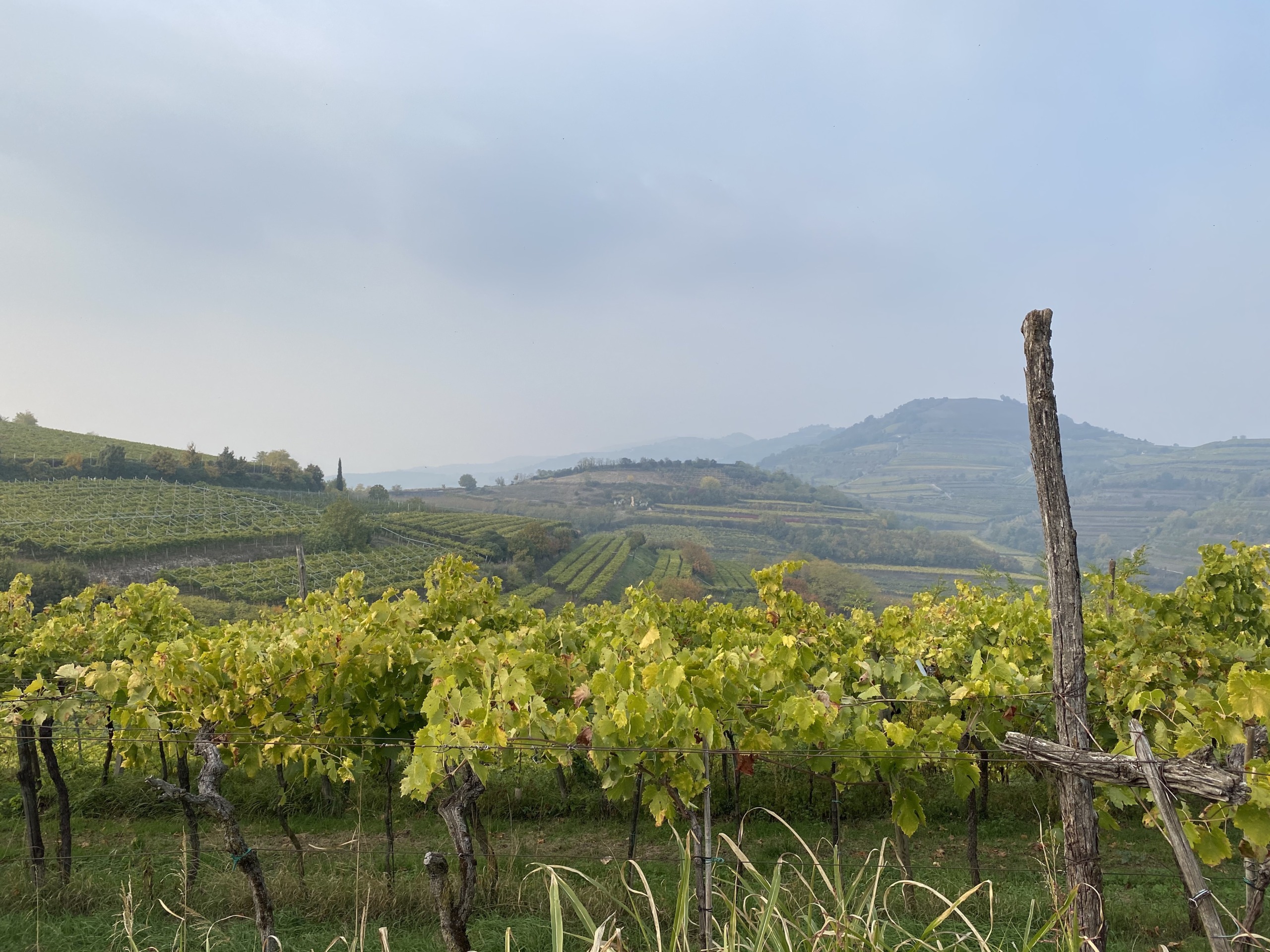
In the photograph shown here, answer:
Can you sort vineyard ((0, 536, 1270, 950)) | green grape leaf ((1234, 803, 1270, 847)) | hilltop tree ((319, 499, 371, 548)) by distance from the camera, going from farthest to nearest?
hilltop tree ((319, 499, 371, 548)) < vineyard ((0, 536, 1270, 950)) < green grape leaf ((1234, 803, 1270, 847))

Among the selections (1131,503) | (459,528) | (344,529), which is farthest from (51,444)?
(1131,503)

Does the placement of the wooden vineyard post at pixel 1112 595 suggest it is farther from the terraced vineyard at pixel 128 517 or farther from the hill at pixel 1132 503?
the hill at pixel 1132 503

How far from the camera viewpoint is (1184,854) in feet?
7.99

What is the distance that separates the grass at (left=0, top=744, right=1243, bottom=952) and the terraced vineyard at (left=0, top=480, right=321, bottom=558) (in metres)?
37.0

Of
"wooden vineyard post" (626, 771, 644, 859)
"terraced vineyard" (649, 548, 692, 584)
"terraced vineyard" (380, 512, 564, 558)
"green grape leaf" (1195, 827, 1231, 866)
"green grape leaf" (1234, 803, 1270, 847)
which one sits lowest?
"terraced vineyard" (649, 548, 692, 584)

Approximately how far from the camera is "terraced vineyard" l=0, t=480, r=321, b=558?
3862cm

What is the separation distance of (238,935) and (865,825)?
242 inches

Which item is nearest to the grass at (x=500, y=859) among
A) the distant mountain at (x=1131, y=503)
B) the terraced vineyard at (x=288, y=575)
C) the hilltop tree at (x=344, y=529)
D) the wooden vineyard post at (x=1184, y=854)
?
the wooden vineyard post at (x=1184, y=854)

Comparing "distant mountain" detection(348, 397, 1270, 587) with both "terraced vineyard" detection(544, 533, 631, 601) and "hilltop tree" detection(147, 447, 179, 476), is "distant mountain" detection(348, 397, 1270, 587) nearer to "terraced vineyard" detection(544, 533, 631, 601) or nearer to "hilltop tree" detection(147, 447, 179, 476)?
"terraced vineyard" detection(544, 533, 631, 601)

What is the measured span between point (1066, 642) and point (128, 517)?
2114 inches

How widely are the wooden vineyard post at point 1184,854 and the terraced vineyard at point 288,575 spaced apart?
31.8 metres

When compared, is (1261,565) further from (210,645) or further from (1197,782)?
(210,645)

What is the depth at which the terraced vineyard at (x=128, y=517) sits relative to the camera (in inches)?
1521

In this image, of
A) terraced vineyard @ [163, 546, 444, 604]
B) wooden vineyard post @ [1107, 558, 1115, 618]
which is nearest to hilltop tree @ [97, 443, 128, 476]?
terraced vineyard @ [163, 546, 444, 604]
